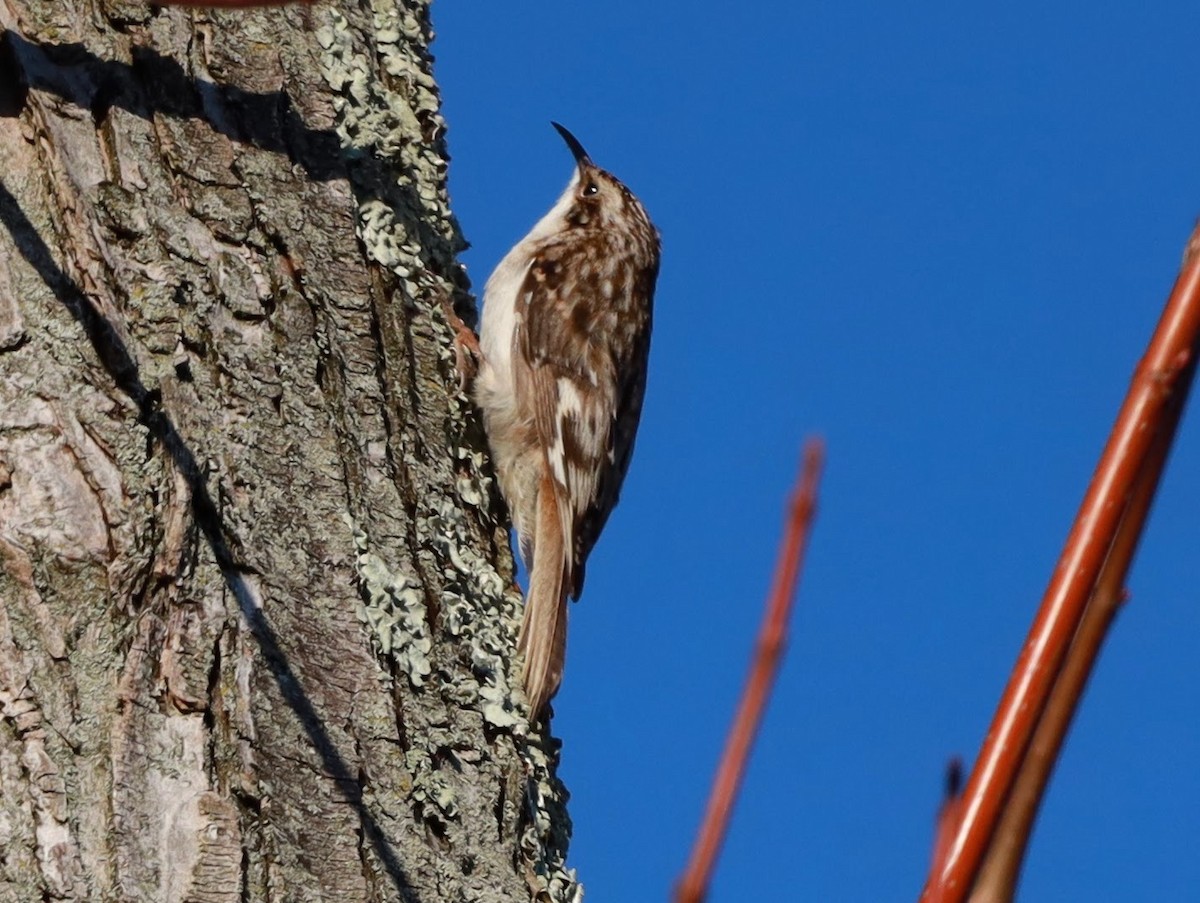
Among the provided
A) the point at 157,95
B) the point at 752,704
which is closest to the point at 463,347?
the point at 157,95

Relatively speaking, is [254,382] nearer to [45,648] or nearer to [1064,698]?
[45,648]

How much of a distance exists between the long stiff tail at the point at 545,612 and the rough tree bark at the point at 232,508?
61 mm

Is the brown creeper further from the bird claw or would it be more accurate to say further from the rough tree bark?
the rough tree bark

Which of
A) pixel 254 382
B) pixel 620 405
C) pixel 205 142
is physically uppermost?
pixel 620 405

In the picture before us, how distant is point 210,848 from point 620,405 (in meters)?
2.19

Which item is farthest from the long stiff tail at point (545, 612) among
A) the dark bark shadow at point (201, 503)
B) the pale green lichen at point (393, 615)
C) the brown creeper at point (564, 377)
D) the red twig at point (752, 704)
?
the red twig at point (752, 704)

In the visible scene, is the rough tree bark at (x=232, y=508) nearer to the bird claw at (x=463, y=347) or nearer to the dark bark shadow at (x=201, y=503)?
the dark bark shadow at (x=201, y=503)

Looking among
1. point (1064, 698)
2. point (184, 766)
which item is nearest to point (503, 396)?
point (184, 766)

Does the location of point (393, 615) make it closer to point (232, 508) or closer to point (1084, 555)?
point (232, 508)

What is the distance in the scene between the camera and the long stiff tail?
2.39 metres

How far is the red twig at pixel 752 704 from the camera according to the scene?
0.74m

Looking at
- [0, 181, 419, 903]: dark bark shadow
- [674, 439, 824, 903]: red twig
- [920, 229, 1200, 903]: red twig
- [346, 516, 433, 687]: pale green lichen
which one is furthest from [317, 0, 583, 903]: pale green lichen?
[920, 229, 1200, 903]: red twig

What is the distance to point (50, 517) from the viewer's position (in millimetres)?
1715

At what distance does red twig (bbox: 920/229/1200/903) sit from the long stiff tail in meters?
1.66
